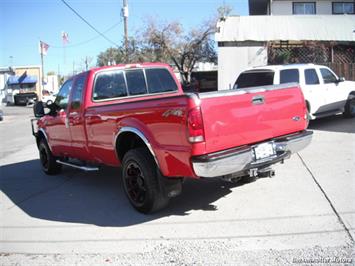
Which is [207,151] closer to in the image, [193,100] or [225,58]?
[193,100]

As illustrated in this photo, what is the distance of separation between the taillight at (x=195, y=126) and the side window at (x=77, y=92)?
2.90 meters

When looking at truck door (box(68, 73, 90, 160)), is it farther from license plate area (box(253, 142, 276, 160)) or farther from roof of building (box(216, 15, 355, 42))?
roof of building (box(216, 15, 355, 42))

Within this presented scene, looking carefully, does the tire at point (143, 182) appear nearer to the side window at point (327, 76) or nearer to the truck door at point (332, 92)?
the truck door at point (332, 92)

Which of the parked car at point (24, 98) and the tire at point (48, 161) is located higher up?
the parked car at point (24, 98)

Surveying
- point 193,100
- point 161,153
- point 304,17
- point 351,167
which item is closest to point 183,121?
point 193,100

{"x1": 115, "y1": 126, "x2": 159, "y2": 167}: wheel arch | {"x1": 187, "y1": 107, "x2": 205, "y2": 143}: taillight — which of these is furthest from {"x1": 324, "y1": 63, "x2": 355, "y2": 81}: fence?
{"x1": 187, "y1": 107, "x2": 205, "y2": 143}: taillight

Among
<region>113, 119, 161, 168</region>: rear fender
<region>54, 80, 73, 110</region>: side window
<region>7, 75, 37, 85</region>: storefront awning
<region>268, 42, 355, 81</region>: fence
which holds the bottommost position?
<region>113, 119, 161, 168</region>: rear fender

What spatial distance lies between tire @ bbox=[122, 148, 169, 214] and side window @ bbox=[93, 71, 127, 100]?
1.54 meters

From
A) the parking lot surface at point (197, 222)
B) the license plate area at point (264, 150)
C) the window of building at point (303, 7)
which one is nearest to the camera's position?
the parking lot surface at point (197, 222)

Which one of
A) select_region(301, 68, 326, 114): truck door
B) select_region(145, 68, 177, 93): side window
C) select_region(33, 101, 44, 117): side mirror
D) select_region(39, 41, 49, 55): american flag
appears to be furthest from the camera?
select_region(39, 41, 49, 55): american flag

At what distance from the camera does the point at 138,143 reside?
6.08m

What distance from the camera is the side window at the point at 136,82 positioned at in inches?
287

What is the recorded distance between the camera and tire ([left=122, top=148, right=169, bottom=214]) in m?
5.51

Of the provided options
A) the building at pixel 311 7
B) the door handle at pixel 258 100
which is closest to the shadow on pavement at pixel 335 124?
the door handle at pixel 258 100
